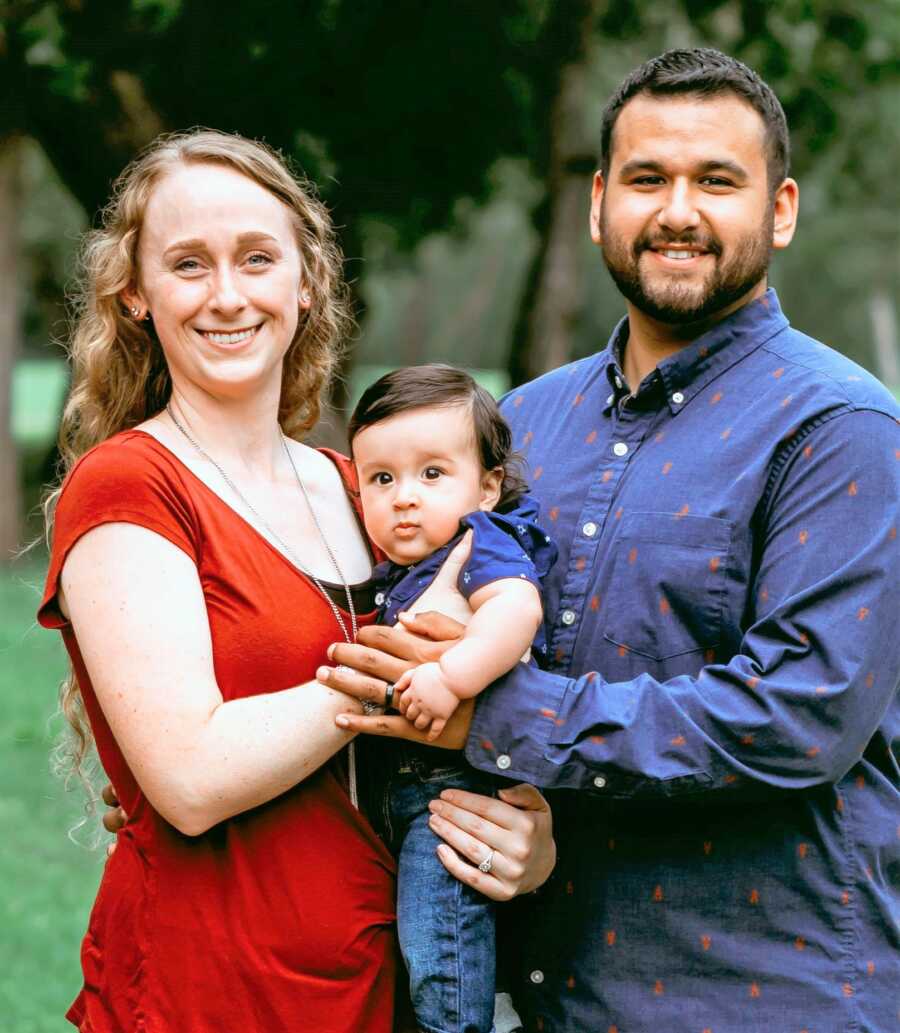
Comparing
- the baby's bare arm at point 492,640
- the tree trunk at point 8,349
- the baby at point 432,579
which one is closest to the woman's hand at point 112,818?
the baby at point 432,579

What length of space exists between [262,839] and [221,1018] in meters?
0.35

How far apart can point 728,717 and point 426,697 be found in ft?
1.91

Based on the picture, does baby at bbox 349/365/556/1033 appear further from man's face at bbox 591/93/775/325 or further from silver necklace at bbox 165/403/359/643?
man's face at bbox 591/93/775/325

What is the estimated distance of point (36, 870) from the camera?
786 centimetres

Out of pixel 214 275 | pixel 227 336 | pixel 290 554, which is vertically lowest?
pixel 290 554

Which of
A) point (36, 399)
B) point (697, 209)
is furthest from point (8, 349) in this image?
point (36, 399)

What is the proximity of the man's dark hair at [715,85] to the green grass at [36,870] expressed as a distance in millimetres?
1887

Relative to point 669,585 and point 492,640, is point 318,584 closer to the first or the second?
point 492,640

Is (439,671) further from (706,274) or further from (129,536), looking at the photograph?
(706,274)

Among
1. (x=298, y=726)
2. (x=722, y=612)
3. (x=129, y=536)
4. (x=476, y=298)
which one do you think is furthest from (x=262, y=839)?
(x=476, y=298)

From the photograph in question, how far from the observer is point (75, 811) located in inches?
368

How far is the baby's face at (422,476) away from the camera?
3.08 m

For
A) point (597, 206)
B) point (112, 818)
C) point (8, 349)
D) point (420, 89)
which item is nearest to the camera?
→ point (112, 818)

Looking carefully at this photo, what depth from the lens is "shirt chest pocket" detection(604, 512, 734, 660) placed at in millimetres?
2941
